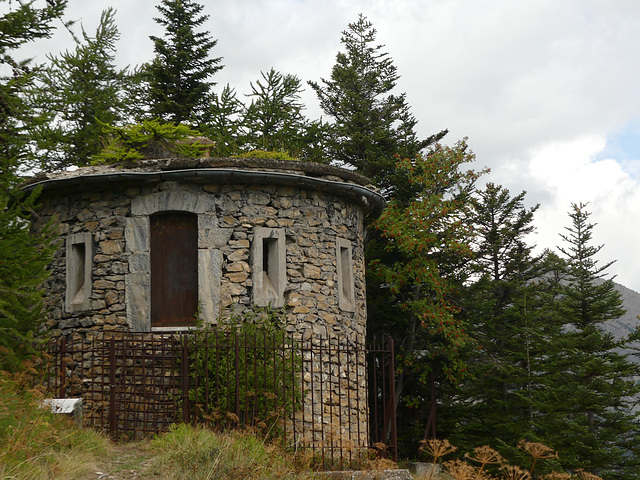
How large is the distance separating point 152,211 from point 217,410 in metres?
3.66

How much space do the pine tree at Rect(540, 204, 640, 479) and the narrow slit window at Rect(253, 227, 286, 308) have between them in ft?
29.7

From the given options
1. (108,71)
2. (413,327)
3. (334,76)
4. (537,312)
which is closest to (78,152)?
(108,71)

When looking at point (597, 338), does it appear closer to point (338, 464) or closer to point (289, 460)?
point (338, 464)

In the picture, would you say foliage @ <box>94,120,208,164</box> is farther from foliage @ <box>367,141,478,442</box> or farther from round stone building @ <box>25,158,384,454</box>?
foliage @ <box>367,141,478,442</box>

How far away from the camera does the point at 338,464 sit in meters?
9.04

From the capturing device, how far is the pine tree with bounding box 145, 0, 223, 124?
22.1m

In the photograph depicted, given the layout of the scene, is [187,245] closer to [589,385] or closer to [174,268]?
[174,268]

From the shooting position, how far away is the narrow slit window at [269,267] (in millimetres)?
10805

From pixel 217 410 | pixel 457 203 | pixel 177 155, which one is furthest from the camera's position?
pixel 457 203

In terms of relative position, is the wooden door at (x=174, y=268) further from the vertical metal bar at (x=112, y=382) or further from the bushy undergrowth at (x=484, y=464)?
the bushy undergrowth at (x=484, y=464)

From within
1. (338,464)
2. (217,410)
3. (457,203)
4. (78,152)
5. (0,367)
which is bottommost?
(338,464)

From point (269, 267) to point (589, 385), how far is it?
33.2ft

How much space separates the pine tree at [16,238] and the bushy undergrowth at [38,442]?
1.94ft

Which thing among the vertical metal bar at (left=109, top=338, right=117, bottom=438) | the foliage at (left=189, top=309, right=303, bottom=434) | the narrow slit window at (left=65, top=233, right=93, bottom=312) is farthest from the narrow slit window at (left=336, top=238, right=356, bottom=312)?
the vertical metal bar at (left=109, top=338, right=117, bottom=438)
